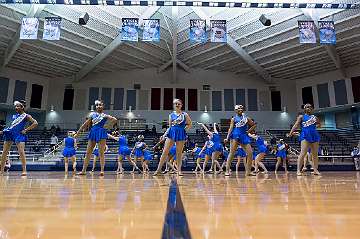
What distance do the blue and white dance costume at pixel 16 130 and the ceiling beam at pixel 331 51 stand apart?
17.1m

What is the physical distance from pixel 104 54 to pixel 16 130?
1700 centimetres

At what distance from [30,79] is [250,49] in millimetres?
18523

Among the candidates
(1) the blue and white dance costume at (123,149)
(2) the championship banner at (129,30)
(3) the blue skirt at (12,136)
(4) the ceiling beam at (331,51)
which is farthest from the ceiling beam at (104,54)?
(3) the blue skirt at (12,136)

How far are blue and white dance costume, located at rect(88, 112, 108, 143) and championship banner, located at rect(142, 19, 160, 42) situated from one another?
362 inches

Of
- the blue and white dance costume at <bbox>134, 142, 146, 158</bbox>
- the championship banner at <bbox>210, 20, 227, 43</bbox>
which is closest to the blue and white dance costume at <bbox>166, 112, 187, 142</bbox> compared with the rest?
the blue and white dance costume at <bbox>134, 142, 146, 158</bbox>

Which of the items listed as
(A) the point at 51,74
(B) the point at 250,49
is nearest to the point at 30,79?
(A) the point at 51,74

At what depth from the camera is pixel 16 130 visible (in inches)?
259

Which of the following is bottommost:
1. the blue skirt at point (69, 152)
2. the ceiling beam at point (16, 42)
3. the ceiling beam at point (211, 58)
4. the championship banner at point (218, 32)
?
the blue skirt at point (69, 152)

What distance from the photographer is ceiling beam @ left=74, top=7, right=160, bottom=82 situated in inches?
762

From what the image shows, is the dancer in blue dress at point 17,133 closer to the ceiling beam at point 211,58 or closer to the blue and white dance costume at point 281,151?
the blue and white dance costume at point 281,151

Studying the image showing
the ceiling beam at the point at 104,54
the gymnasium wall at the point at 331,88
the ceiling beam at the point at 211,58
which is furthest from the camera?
the gymnasium wall at the point at 331,88

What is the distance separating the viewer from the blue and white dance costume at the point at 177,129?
19.7 ft

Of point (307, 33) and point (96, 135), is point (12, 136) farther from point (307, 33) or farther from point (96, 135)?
point (307, 33)

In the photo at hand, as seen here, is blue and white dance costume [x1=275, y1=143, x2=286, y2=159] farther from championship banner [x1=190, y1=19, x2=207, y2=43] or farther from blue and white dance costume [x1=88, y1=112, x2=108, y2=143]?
blue and white dance costume [x1=88, y1=112, x2=108, y2=143]
